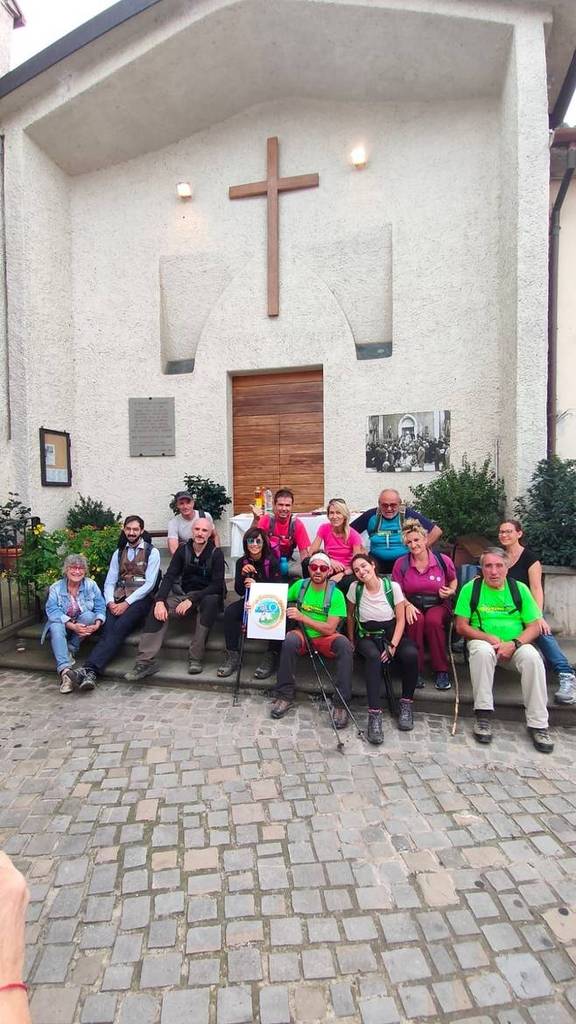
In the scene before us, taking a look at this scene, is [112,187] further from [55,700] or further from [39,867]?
[39,867]

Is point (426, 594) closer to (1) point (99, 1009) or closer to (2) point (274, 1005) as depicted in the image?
(2) point (274, 1005)

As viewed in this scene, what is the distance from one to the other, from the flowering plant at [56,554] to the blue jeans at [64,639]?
69 centimetres

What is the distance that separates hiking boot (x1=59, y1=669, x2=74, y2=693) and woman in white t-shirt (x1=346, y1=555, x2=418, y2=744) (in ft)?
7.96

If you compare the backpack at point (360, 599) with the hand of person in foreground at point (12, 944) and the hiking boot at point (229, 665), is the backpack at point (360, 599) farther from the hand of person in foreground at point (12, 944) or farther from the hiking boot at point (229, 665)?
the hand of person in foreground at point (12, 944)

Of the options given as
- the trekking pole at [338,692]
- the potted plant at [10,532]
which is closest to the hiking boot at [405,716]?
the trekking pole at [338,692]

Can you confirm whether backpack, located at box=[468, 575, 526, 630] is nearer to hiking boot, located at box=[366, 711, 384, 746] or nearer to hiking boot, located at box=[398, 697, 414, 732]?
hiking boot, located at box=[398, 697, 414, 732]

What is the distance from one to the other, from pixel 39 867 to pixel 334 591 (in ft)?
7.97

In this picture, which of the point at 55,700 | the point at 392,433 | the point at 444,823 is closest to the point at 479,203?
the point at 392,433

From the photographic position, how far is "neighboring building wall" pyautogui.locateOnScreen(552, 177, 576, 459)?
6254 millimetres

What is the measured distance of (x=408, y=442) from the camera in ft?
21.4

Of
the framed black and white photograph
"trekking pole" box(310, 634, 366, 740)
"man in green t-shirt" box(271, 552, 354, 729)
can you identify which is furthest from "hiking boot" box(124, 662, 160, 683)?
the framed black and white photograph

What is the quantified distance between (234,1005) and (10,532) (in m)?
5.21

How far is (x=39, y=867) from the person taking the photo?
7.46 feet

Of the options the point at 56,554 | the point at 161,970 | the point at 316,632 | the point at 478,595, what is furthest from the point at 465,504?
the point at 161,970
